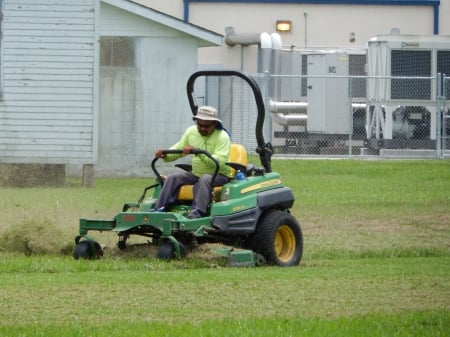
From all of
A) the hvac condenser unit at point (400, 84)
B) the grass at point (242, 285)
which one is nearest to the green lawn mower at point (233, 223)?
the grass at point (242, 285)

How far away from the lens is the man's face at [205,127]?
557 inches

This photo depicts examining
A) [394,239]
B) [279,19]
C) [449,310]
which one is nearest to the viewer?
[449,310]

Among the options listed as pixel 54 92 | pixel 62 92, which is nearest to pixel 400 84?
pixel 62 92

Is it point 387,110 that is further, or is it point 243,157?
point 387,110

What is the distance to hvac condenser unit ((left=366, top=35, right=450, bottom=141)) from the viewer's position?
111 ft

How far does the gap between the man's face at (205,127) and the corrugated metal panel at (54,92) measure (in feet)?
39.7

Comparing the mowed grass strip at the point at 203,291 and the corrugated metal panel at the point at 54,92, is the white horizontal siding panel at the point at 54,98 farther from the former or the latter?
the mowed grass strip at the point at 203,291

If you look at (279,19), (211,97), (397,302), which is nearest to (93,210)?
(397,302)

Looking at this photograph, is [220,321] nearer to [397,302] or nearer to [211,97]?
[397,302]

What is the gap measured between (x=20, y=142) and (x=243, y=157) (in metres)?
12.5

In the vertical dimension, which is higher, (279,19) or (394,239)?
(279,19)

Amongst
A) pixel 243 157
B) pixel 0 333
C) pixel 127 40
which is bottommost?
pixel 0 333

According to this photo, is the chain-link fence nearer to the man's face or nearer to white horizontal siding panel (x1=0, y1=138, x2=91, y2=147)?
white horizontal siding panel (x1=0, y1=138, x2=91, y2=147)

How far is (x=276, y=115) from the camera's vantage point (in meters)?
36.0
